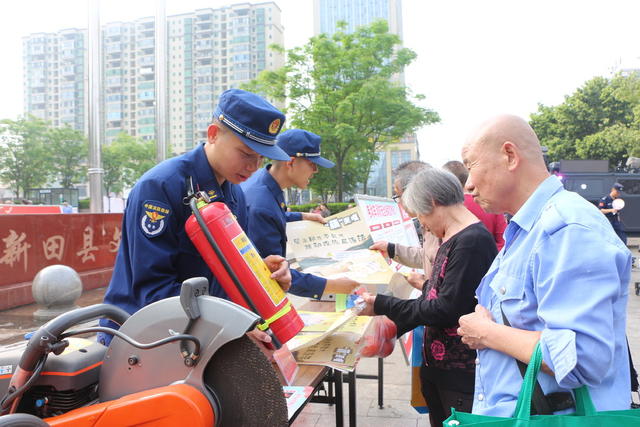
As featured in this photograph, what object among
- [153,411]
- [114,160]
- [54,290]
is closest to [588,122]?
[54,290]

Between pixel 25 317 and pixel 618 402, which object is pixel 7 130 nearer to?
pixel 25 317

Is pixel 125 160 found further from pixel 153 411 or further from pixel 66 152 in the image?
pixel 153 411

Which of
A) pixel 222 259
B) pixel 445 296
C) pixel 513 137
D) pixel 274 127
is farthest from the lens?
pixel 445 296

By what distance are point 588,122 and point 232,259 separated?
3213cm

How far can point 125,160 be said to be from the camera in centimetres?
4925

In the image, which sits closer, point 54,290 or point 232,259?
point 232,259

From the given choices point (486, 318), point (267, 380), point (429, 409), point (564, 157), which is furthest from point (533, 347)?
point (564, 157)

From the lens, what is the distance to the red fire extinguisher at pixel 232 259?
56.4 inches

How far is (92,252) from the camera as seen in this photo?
9.20m

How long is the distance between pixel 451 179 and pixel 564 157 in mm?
30825

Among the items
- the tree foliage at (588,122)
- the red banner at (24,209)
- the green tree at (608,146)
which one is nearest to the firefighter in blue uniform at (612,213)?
the green tree at (608,146)

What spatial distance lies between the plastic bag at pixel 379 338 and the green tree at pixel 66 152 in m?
44.2

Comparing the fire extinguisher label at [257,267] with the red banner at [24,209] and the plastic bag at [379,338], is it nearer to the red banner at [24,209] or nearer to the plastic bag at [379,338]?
the plastic bag at [379,338]

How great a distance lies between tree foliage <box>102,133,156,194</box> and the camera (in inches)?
1912
